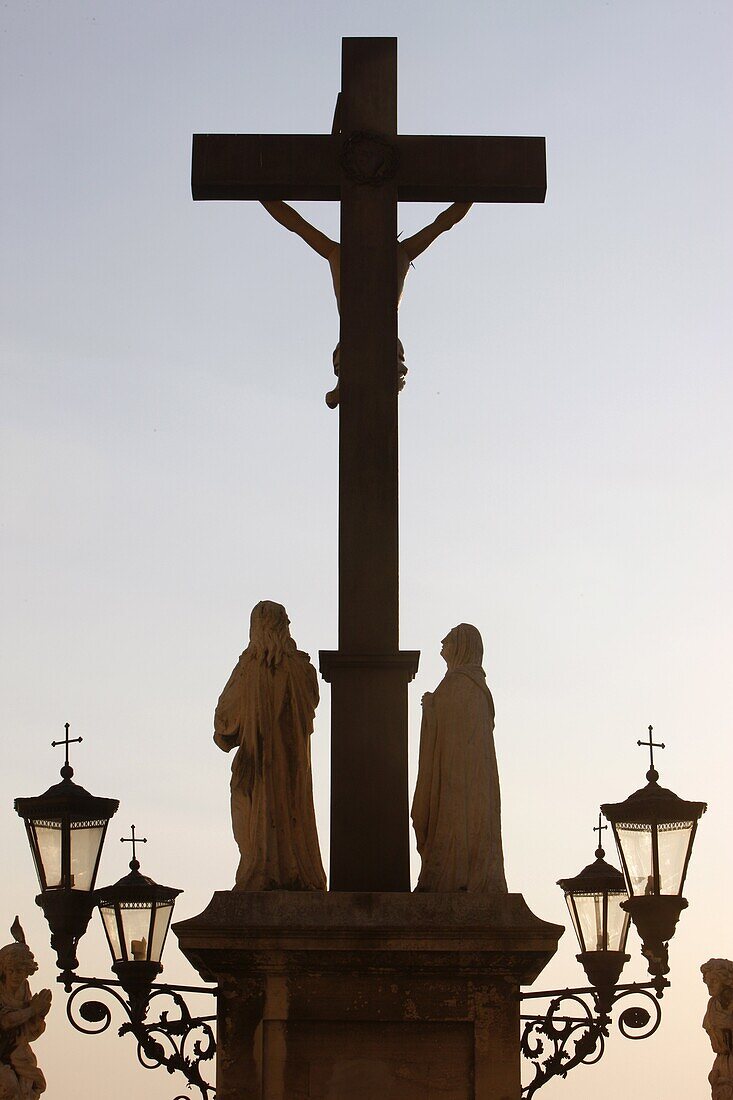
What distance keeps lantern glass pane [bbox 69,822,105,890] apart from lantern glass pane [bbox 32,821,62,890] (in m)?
0.07

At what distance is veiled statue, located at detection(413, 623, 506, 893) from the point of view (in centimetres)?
1116

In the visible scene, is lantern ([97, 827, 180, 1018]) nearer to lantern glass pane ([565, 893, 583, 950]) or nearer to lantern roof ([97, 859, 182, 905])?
lantern roof ([97, 859, 182, 905])

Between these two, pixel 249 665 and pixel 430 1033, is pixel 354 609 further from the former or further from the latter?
pixel 430 1033

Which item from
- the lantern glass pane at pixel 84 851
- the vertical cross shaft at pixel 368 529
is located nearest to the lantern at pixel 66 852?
the lantern glass pane at pixel 84 851

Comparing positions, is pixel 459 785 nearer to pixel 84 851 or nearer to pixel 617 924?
pixel 84 851

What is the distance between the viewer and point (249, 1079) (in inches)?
429

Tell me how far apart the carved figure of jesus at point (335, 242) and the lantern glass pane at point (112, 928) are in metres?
3.44

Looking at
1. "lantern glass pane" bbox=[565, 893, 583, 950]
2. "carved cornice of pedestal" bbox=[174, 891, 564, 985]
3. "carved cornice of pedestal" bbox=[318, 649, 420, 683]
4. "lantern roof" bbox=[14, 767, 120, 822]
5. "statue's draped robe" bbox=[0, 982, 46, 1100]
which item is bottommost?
"statue's draped robe" bbox=[0, 982, 46, 1100]

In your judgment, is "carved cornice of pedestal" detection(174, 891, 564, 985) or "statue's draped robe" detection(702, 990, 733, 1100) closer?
"carved cornice of pedestal" detection(174, 891, 564, 985)

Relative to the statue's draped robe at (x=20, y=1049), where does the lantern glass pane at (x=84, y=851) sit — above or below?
above

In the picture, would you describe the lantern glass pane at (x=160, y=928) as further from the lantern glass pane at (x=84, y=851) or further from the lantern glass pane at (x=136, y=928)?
the lantern glass pane at (x=84, y=851)

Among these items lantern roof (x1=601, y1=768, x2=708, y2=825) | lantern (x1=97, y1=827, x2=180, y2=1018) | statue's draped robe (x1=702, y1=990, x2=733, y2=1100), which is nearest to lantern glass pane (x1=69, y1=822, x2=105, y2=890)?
lantern (x1=97, y1=827, x2=180, y2=1018)

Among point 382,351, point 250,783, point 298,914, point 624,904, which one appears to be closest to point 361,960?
point 298,914

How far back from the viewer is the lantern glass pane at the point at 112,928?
41.4ft
